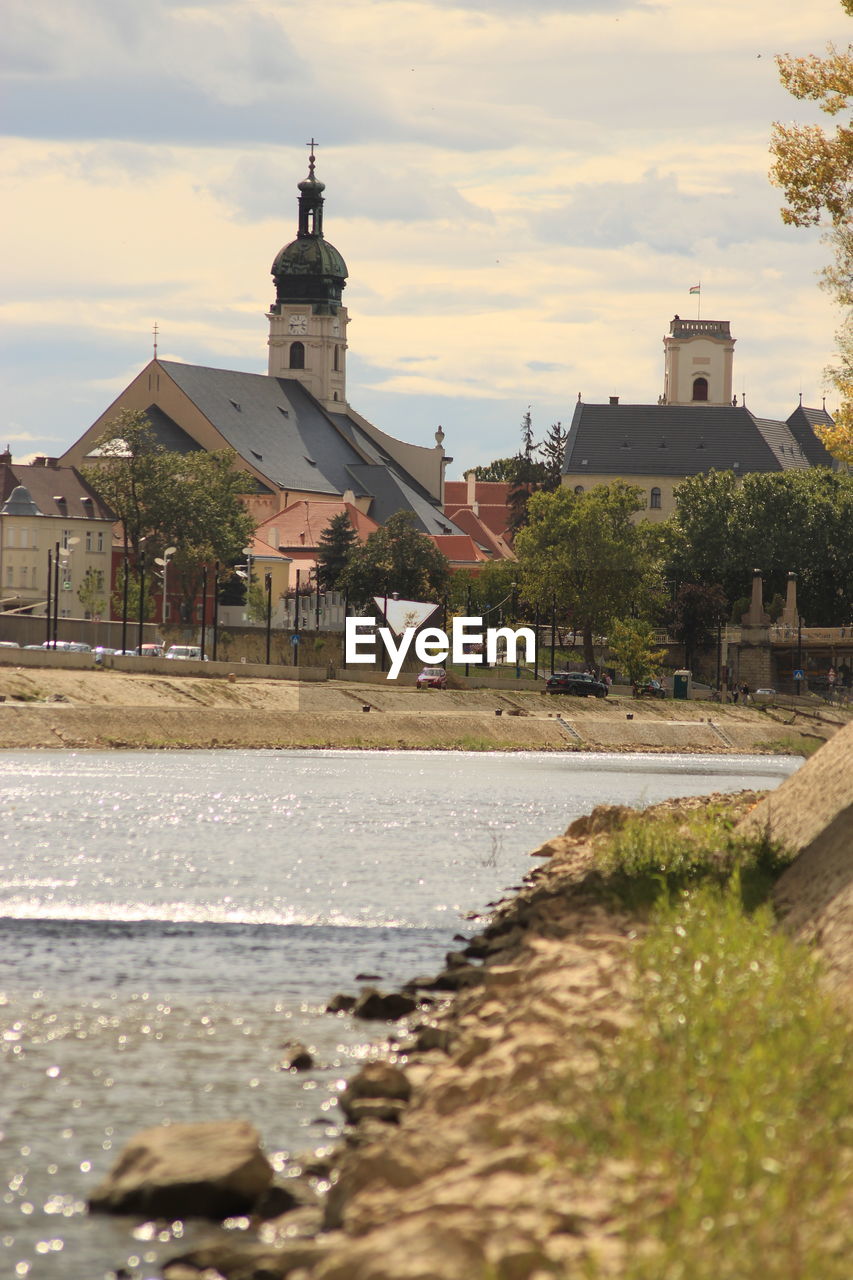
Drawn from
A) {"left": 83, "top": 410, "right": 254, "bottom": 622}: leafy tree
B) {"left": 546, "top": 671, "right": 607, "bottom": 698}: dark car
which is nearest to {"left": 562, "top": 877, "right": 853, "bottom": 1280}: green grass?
{"left": 546, "top": 671, "right": 607, "bottom": 698}: dark car

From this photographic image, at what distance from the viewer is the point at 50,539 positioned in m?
135

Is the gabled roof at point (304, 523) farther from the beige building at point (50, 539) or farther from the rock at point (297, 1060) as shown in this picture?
the rock at point (297, 1060)

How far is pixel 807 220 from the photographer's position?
31922 mm

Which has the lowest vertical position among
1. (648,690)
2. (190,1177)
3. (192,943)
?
(192,943)

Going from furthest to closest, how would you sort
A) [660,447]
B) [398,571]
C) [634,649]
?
1. [660,447]
2. [398,571]
3. [634,649]

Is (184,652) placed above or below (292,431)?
below

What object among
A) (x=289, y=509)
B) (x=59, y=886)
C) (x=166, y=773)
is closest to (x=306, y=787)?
(x=166, y=773)

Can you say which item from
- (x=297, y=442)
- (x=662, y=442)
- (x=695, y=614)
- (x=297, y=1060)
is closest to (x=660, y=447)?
(x=662, y=442)

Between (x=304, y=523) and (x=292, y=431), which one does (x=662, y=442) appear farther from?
(x=304, y=523)

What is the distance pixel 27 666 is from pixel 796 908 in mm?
68176

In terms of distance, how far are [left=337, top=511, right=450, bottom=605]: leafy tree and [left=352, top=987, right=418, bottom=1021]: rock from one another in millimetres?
113462

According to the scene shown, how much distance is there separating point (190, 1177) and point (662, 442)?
187224 mm

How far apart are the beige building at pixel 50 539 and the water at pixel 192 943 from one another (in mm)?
77613

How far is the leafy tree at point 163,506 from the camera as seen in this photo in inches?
5187
